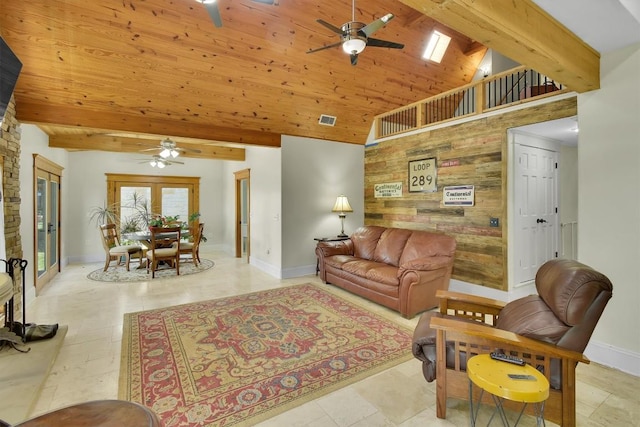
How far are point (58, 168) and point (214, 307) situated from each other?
4.64m

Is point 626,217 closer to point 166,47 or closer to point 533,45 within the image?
point 533,45

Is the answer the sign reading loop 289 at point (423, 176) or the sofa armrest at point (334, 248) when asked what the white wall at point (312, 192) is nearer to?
the sofa armrest at point (334, 248)

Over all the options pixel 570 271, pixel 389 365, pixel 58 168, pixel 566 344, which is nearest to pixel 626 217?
pixel 570 271

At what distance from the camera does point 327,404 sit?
81.0 inches

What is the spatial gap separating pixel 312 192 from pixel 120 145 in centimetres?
414

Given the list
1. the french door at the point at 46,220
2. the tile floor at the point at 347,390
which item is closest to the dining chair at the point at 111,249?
the french door at the point at 46,220

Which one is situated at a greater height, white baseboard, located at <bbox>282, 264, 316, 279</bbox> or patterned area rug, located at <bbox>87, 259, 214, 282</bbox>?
white baseboard, located at <bbox>282, 264, 316, 279</bbox>

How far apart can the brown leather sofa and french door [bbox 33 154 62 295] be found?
4399 mm

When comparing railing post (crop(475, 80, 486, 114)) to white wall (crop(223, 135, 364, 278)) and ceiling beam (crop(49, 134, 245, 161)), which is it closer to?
white wall (crop(223, 135, 364, 278))

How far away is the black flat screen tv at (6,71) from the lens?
1.67 m

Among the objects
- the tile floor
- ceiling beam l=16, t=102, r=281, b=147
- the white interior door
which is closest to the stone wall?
ceiling beam l=16, t=102, r=281, b=147

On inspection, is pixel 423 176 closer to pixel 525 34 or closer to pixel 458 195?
pixel 458 195

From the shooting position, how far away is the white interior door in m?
4.12

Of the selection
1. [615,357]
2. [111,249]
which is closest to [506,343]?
[615,357]
